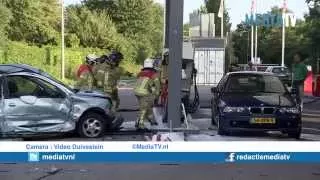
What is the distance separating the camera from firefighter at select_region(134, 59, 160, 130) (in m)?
6.67

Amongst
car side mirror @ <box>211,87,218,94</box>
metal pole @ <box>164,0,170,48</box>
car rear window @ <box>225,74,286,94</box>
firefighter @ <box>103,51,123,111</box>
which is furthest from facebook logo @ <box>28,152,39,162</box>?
car side mirror @ <box>211,87,218,94</box>

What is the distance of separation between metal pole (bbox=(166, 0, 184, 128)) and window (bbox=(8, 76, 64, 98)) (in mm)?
1416

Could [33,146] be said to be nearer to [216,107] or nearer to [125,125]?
[125,125]

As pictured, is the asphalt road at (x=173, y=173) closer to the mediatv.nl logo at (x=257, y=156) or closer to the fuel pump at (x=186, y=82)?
the fuel pump at (x=186, y=82)

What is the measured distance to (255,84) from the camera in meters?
6.88

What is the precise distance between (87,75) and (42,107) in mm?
974

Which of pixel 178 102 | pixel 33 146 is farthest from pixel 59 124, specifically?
pixel 178 102

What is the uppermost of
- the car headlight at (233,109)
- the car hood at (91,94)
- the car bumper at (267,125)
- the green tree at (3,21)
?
the green tree at (3,21)

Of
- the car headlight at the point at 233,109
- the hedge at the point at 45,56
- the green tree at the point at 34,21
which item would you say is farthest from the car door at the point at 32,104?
the car headlight at the point at 233,109

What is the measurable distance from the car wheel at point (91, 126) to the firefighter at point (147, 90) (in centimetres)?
39

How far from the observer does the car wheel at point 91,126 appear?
19.2 ft

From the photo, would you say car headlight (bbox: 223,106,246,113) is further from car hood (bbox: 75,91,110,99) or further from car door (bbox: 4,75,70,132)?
car door (bbox: 4,75,70,132)

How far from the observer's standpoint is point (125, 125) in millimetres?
6105

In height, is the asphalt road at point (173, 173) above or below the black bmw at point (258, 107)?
below
